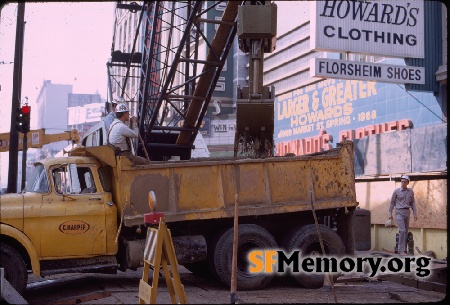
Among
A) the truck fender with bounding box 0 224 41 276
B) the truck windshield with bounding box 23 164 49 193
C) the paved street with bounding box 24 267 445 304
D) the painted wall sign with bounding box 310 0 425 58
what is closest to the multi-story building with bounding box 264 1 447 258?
the painted wall sign with bounding box 310 0 425 58

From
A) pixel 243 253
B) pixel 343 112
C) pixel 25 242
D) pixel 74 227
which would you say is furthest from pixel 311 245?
pixel 343 112

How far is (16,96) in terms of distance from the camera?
17.5 m

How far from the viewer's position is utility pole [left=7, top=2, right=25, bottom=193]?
17.1 metres

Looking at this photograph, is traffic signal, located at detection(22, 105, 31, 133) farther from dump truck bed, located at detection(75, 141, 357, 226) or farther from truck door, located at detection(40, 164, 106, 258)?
truck door, located at detection(40, 164, 106, 258)

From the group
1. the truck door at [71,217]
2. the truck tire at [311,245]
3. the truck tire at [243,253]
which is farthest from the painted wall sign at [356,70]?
the truck door at [71,217]

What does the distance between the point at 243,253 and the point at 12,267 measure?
368cm

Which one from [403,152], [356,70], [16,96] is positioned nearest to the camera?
[356,70]

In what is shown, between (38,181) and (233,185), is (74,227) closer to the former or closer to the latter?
(38,181)

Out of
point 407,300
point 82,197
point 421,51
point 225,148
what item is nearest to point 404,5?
point 421,51

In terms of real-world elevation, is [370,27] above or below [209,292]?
above

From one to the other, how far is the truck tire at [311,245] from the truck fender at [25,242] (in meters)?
4.12

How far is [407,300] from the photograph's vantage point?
9.06 metres

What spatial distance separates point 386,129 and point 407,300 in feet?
35.4

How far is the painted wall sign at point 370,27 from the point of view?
51.7 feet
